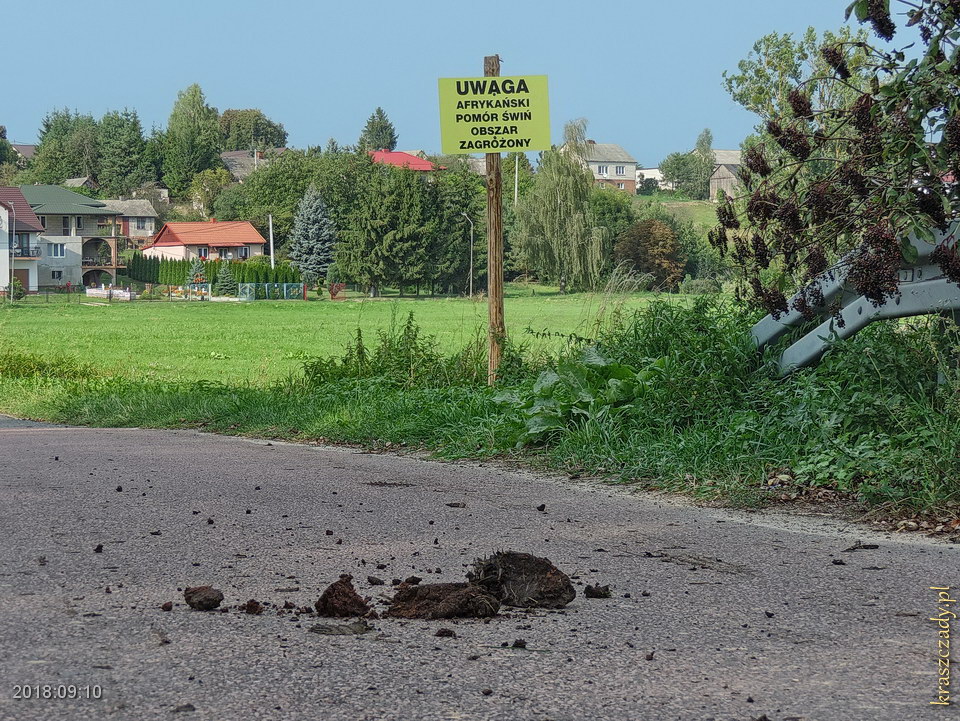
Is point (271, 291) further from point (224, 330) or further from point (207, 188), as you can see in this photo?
point (207, 188)

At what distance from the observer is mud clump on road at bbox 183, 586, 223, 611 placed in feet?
14.2

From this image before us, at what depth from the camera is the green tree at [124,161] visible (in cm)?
12912

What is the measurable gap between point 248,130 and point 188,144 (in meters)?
58.2

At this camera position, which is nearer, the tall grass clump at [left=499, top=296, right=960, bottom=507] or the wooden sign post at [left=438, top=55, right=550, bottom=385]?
the tall grass clump at [left=499, top=296, right=960, bottom=507]

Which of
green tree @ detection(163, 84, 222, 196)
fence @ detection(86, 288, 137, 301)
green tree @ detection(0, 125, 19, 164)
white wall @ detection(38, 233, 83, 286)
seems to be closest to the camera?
fence @ detection(86, 288, 137, 301)

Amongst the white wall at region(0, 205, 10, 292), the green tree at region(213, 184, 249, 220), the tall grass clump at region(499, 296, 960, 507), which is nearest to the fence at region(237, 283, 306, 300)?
the white wall at region(0, 205, 10, 292)

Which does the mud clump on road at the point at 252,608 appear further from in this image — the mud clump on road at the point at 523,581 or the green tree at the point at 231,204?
the green tree at the point at 231,204

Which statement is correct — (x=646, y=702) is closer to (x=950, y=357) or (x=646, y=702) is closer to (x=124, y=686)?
(x=124, y=686)

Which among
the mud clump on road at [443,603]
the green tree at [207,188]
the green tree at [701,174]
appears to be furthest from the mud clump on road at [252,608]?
the green tree at [701,174]

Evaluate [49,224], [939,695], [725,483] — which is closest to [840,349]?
[725,483]

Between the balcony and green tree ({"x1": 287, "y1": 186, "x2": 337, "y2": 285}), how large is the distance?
62.8 feet

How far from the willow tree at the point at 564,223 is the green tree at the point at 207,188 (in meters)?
55.9

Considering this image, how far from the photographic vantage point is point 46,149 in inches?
5162

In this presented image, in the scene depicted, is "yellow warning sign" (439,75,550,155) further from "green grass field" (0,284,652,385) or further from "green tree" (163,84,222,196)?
"green tree" (163,84,222,196)
